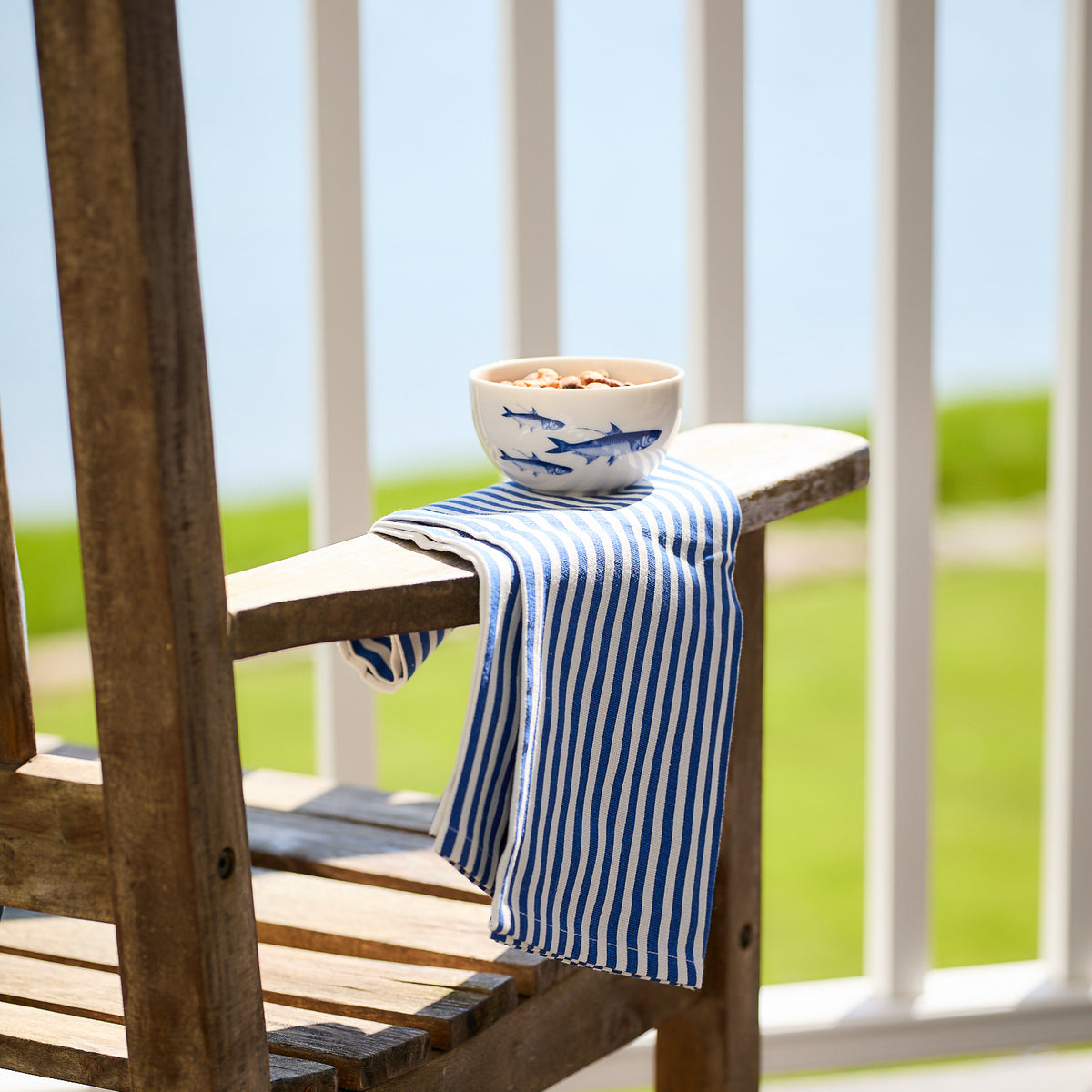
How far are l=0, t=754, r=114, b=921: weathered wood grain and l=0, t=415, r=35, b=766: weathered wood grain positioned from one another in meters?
0.01

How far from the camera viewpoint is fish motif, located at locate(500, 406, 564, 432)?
892mm

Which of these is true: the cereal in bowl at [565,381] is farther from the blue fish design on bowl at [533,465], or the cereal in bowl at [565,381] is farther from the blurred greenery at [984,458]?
the blurred greenery at [984,458]

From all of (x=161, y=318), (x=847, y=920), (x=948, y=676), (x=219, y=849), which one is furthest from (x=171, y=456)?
(x=948, y=676)

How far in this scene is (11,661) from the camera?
0.77 m

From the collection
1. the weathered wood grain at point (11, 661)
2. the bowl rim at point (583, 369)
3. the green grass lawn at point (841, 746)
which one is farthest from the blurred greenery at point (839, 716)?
the weathered wood grain at point (11, 661)

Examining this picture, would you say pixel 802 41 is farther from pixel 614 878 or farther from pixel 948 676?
pixel 614 878

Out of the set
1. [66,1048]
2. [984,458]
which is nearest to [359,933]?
[66,1048]

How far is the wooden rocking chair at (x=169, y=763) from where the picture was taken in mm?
624

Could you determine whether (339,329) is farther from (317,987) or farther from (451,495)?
(451,495)

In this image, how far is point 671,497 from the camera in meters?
0.91

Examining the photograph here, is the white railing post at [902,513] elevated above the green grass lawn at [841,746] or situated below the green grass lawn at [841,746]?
above

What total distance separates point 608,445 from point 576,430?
0.9 inches

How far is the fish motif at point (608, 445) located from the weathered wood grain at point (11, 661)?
33 cm

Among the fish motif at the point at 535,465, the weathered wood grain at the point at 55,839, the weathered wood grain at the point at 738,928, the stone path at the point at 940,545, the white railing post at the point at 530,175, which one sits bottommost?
the stone path at the point at 940,545
